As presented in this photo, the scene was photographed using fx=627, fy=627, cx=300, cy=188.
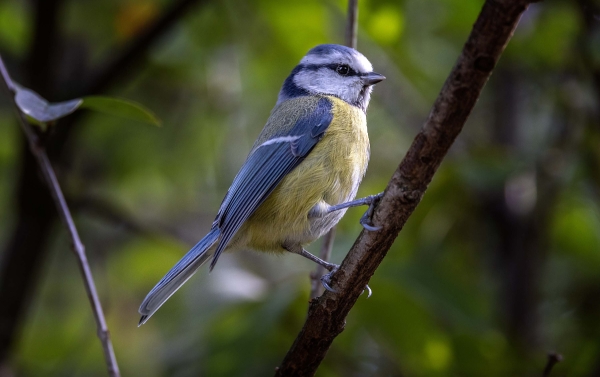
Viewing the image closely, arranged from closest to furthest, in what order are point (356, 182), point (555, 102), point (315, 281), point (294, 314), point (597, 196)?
point (315, 281) < point (356, 182) < point (294, 314) < point (597, 196) < point (555, 102)

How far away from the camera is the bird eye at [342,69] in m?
2.23

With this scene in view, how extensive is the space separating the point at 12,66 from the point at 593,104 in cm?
251

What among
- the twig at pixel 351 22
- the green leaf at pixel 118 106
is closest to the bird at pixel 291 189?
the twig at pixel 351 22

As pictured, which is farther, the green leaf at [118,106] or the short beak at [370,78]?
the short beak at [370,78]

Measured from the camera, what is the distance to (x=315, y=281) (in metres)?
1.73

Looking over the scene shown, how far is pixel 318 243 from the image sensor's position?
9.60 feet

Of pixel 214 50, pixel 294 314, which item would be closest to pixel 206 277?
pixel 294 314

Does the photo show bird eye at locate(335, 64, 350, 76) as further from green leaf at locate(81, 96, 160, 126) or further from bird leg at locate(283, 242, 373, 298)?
green leaf at locate(81, 96, 160, 126)

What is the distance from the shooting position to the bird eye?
7.33 feet

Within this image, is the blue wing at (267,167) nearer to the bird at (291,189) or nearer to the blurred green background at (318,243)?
the bird at (291,189)

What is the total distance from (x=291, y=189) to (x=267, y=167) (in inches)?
5.0

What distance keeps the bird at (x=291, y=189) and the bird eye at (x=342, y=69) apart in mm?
126

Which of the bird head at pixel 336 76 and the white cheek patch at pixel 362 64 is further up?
the white cheek patch at pixel 362 64

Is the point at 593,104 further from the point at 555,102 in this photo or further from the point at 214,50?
the point at 214,50
